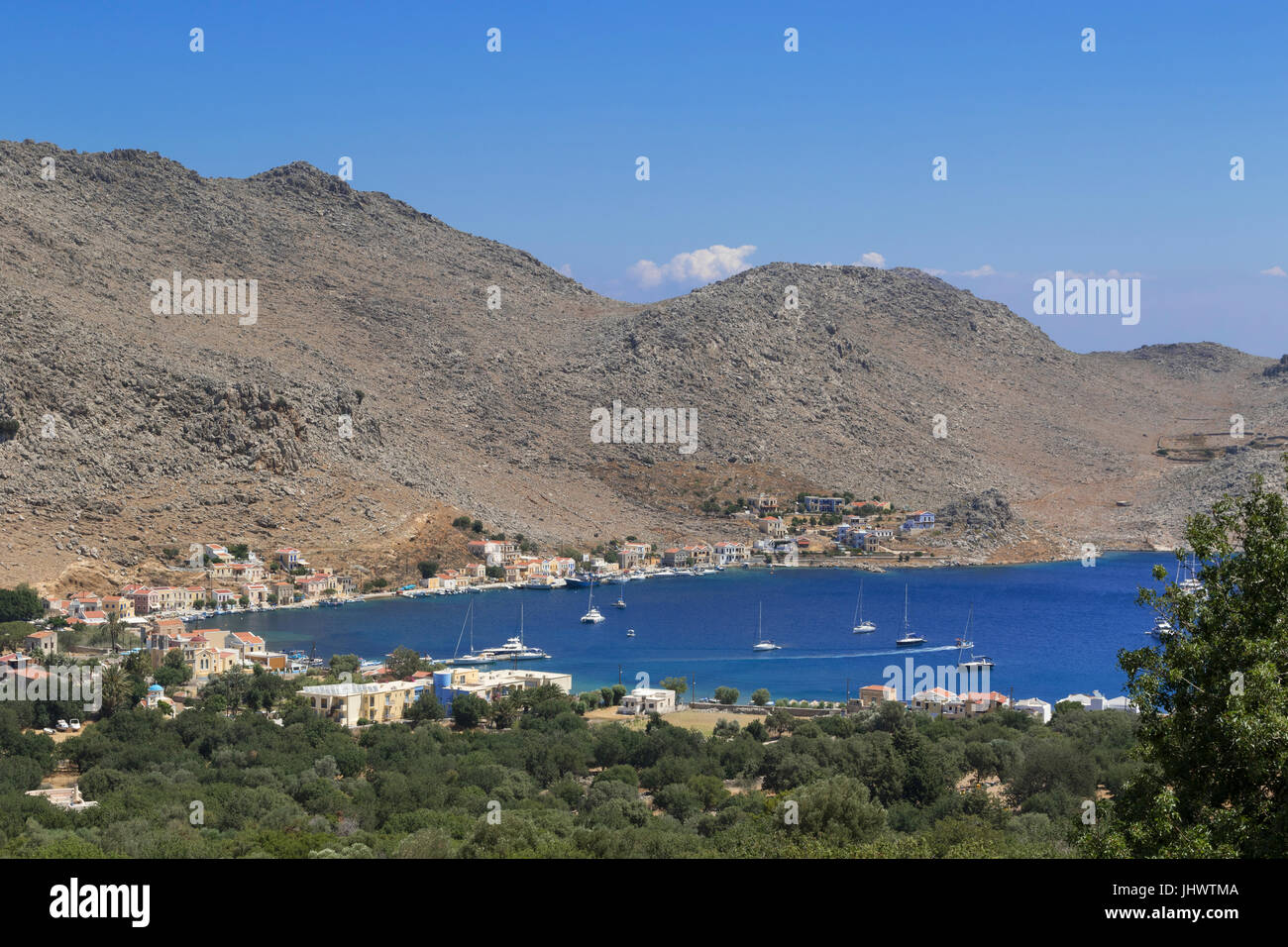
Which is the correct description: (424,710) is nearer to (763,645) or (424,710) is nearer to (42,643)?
(42,643)

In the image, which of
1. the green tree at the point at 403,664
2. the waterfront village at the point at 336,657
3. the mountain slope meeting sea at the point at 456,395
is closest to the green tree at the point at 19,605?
the waterfront village at the point at 336,657

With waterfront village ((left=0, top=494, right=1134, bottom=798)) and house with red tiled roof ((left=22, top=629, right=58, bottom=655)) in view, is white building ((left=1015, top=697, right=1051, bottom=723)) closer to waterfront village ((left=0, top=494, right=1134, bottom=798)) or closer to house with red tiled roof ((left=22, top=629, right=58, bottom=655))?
waterfront village ((left=0, top=494, right=1134, bottom=798))

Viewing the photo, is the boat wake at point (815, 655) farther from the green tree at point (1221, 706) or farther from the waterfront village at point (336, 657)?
the green tree at point (1221, 706)

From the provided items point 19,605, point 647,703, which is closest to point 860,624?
point 647,703

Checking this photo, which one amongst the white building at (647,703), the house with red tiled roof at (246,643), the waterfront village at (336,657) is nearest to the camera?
the waterfront village at (336,657)

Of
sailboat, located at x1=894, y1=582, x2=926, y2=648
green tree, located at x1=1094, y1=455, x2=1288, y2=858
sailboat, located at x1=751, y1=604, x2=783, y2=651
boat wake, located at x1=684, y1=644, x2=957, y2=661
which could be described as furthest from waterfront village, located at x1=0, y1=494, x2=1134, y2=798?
green tree, located at x1=1094, y1=455, x2=1288, y2=858

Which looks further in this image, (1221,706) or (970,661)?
(970,661)
